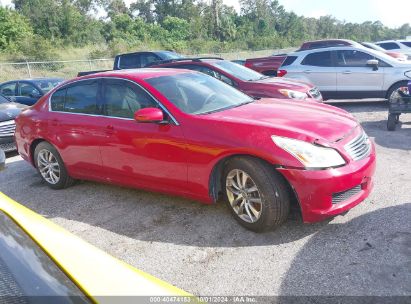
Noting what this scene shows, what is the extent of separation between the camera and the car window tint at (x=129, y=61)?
13.7 m

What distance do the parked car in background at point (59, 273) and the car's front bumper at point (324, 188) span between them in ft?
6.36

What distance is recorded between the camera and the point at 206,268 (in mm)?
3240

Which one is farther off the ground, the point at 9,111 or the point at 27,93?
the point at 27,93

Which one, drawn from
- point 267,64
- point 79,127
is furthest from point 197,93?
point 267,64

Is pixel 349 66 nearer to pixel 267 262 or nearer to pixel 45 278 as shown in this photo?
pixel 267 262

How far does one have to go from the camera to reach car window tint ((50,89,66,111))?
208 inches

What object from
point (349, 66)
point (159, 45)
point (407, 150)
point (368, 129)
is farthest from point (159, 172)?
point (159, 45)

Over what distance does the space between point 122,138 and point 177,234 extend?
130cm

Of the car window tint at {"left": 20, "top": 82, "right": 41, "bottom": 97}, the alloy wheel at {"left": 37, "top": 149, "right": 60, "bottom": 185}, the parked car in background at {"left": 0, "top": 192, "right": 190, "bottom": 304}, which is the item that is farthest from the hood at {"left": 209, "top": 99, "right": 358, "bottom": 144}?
the car window tint at {"left": 20, "top": 82, "right": 41, "bottom": 97}

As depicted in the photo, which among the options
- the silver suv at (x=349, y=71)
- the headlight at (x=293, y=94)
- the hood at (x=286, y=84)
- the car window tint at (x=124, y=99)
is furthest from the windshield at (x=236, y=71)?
the car window tint at (x=124, y=99)

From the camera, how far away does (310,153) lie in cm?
338

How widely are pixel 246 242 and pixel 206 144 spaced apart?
100cm

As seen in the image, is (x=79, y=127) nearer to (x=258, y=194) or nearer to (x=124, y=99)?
(x=124, y=99)

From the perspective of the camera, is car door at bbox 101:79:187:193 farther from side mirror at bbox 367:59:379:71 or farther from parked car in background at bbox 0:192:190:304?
side mirror at bbox 367:59:379:71
